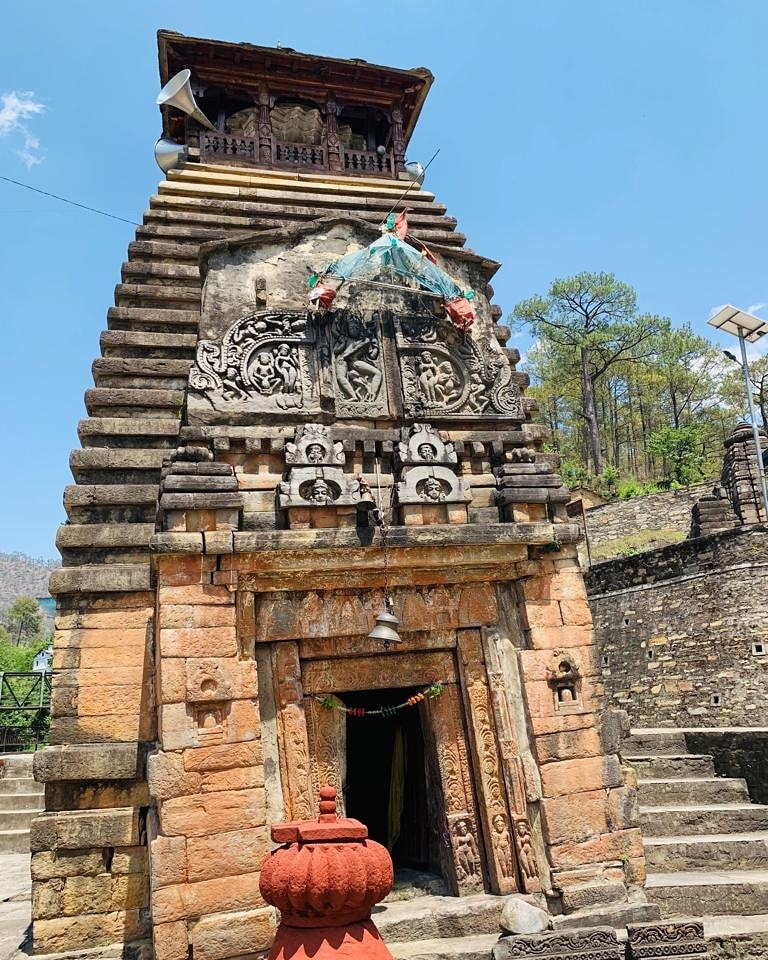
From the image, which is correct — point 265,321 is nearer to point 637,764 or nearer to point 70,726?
point 70,726

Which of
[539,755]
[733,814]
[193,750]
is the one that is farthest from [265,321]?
[733,814]

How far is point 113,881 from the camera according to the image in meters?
6.07

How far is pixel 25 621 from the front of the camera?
214ft

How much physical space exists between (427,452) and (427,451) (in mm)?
11

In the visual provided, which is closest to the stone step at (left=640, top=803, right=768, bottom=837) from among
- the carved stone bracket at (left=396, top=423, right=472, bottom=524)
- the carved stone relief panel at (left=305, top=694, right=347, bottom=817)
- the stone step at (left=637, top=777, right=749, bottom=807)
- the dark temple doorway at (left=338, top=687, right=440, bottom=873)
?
the stone step at (left=637, top=777, right=749, bottom=807)

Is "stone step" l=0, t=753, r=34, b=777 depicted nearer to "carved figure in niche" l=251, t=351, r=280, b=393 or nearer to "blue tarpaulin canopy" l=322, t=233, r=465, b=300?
"carved figure in niche" l=251, t=351, r=280, b=393

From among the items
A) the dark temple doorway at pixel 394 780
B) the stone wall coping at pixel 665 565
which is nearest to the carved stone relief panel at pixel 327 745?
the dark temple doorway at pixel 394 780

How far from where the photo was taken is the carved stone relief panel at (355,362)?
6.96 metres

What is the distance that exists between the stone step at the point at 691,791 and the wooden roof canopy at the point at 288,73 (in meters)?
11.8

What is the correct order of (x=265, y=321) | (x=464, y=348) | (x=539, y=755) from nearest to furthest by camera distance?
(x=539, y=755), (x=265, y=321), (x=464, y=348)

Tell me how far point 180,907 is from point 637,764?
686 centimetres

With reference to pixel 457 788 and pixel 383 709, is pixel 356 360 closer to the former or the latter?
pixel 383 709

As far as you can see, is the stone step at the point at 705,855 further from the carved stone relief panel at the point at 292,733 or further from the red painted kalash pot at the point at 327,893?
the red painted kalash pot at the point at 327,893

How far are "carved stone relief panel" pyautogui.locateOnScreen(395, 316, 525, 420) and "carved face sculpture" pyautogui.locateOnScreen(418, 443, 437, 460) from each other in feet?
1.54
